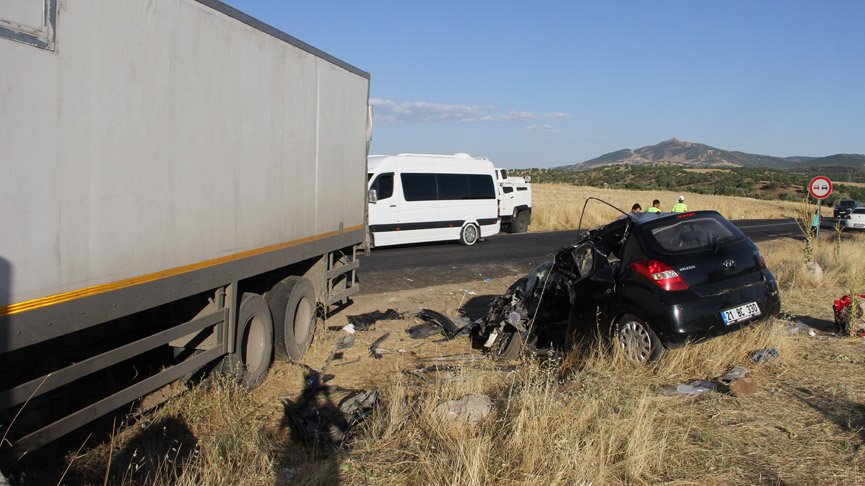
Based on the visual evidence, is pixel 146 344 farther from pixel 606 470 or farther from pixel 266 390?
pixel 606 470

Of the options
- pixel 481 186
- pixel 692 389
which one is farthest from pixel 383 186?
pixel 692 389

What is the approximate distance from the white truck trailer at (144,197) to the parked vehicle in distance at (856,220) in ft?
114

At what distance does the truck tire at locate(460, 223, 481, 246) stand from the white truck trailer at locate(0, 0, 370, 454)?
11.5m

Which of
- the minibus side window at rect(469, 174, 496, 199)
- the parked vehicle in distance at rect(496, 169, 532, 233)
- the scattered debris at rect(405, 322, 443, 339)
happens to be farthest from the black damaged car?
the parked vehicle in distance at rect(496, 169, 532, 233)

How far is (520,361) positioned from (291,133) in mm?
3232

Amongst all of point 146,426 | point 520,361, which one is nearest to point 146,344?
point 146,426

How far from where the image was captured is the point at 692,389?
18.4 feet

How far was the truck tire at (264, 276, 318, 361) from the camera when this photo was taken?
6.97m

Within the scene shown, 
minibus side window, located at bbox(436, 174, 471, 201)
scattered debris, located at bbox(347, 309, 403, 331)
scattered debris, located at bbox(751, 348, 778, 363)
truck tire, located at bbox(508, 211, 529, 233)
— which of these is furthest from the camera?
truck tire, located at bbox(508, 211, 529, 233)

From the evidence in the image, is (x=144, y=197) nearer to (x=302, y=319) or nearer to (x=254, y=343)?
(x=254, y=343)

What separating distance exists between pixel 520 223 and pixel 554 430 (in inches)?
819

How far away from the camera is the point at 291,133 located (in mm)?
6711

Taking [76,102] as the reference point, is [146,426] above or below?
below

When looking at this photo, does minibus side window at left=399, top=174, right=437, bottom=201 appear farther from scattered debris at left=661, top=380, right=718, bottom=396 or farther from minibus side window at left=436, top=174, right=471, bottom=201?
scattered debris at left=661, top=380, right=718, bottom=396
